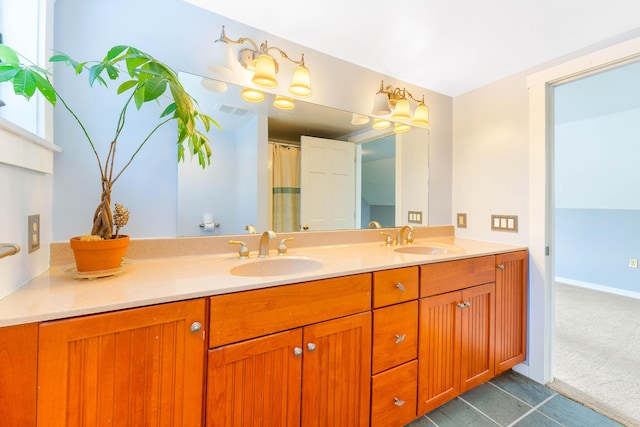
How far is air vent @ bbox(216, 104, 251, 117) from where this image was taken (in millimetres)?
1376

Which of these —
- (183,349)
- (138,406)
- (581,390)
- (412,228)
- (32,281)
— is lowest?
(581,390)

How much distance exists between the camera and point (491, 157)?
194cm

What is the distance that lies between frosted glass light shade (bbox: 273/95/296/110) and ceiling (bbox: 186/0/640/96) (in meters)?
0.34

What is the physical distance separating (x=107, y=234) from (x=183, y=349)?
0.50 meters

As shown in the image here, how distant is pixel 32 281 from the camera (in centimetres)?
86

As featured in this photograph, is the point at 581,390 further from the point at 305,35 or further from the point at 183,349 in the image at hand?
the point at 305,35

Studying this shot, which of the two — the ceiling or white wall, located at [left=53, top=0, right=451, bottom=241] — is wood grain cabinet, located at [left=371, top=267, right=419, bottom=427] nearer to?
white wall, located at [left=53, top=0, right=451, bottom=241]

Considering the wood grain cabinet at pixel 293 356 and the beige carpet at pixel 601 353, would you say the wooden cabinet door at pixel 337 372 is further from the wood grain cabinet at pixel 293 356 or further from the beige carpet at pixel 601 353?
the beige carpet at pixel 601 353

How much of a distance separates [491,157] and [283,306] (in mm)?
1849

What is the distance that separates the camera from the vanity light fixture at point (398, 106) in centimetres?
180

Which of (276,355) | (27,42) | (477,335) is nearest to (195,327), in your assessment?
(276,355)

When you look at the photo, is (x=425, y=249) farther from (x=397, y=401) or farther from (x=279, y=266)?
(x=279, y=266)

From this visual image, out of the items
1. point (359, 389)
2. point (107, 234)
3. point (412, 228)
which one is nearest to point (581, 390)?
point (412, 228)

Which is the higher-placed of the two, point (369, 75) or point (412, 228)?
point (369, 75)
